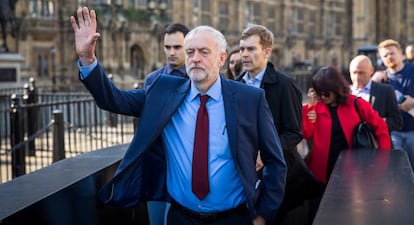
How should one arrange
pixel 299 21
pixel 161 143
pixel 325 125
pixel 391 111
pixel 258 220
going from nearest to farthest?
1. pixel 258 220
2. pixel 161 143
3. pixel 325 125
4. pixel 391 111
5. pixel 299 21

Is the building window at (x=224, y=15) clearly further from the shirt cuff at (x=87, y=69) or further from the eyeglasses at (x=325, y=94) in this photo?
the shirt cuff at (x=87, y=69)

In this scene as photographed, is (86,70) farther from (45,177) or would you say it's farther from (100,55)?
(100,55)

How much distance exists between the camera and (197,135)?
3.34 metres

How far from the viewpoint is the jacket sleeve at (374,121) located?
5.43 meters

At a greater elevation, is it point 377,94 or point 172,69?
point 172,69

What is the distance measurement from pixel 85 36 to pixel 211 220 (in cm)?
119

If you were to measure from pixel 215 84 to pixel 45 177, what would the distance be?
129 centimetres

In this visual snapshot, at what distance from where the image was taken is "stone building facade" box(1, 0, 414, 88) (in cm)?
2952

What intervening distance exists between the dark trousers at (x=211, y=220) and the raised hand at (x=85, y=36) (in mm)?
972

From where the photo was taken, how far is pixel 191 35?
3330mm

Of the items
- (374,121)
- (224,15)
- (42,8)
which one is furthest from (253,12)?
(374,121)

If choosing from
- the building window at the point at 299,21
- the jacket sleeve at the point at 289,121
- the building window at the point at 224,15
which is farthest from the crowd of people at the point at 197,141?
the building window at the point at 299,21

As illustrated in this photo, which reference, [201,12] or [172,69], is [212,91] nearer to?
[172,69]

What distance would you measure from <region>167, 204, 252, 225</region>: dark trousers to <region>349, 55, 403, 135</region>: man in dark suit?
325 centimetres
